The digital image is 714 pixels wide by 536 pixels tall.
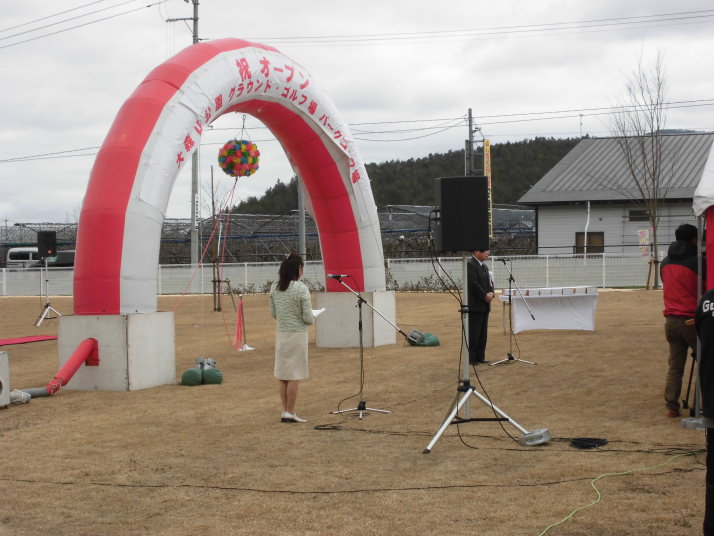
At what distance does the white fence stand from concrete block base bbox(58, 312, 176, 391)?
15936 mm

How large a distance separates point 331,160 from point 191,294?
22.9 m

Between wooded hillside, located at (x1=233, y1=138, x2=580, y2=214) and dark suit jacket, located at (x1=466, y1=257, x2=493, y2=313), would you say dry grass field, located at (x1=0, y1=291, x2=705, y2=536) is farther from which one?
wooded hillside, located at (x1=233, y1=138, x2=580, y2=214)

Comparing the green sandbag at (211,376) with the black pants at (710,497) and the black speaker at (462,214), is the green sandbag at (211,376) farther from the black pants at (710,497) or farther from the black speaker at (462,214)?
the black pants at (710,497)

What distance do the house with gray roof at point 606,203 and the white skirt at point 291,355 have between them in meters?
29.2

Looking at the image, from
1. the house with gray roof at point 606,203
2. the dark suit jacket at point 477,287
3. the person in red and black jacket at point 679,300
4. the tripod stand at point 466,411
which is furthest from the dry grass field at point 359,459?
the house with gray roof at point 606,203

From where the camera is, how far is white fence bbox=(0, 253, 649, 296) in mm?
32719

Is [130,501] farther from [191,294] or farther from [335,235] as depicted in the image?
[191,294]

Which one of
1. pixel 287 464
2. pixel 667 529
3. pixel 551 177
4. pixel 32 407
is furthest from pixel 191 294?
pixel 667 529

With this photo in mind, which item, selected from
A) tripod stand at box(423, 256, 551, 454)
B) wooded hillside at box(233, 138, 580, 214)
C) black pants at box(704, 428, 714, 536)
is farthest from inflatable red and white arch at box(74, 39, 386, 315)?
wooded hillside at box(233, 138, 580, 214)

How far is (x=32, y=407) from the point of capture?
11.1 metres

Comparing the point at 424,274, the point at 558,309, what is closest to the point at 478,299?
the point at 558,309

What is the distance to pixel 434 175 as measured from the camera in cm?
8100

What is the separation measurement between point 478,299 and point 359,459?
251 inches

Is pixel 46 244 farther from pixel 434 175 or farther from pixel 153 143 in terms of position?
pixel 434 175
